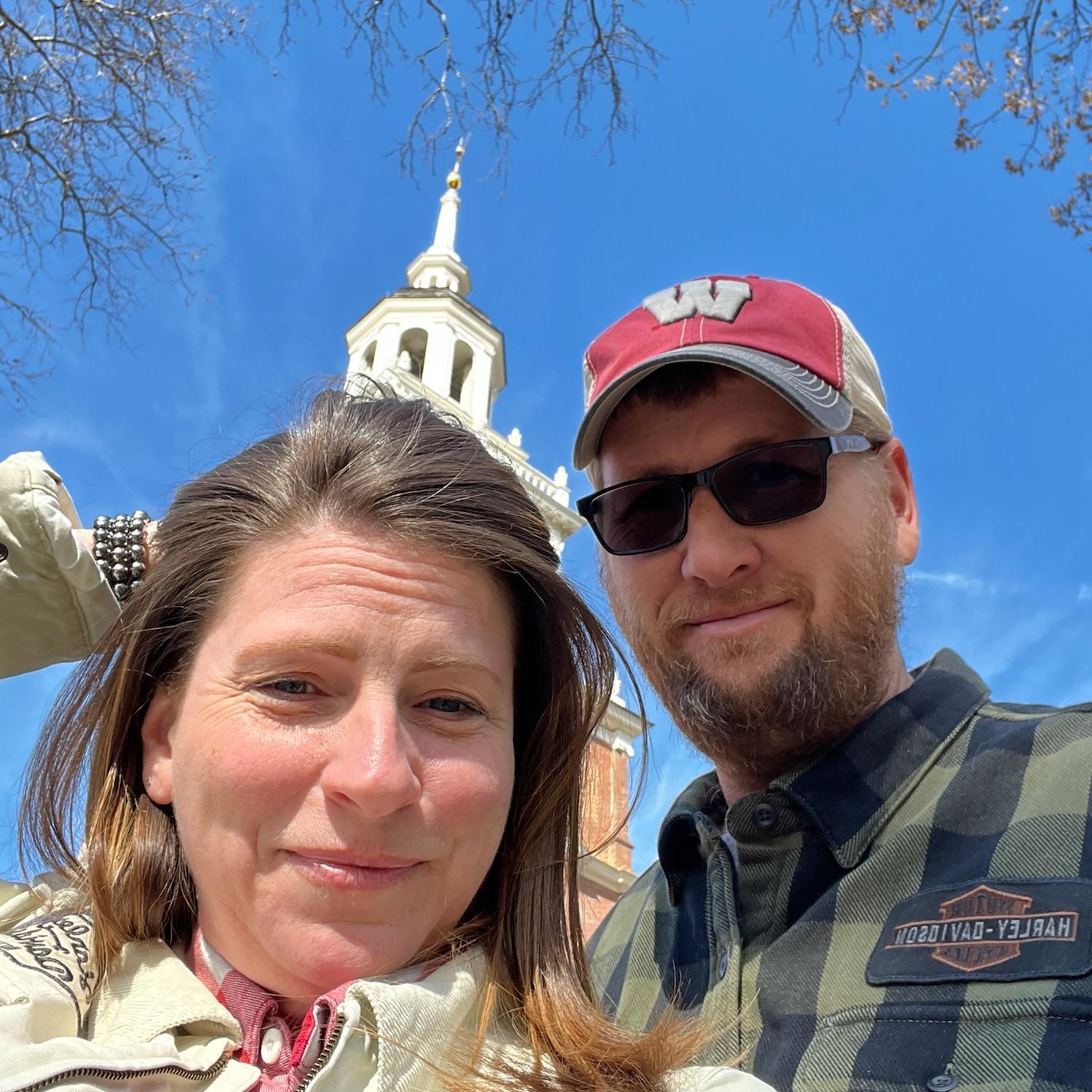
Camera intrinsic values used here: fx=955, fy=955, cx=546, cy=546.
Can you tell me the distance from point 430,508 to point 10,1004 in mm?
875

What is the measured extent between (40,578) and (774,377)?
1826 mm

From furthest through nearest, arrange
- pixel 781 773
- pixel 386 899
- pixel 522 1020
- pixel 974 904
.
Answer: pixel 781 773 < pixel 974 904 < pixel 522 1020 < pixel 386 899

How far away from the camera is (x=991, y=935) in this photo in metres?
1.83

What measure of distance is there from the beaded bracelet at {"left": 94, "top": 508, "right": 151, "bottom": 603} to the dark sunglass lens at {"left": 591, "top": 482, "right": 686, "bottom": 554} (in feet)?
4.23

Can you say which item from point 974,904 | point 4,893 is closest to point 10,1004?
point 4,893

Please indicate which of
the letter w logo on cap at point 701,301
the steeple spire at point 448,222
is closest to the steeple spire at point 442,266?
the steeple spire at point 448,222

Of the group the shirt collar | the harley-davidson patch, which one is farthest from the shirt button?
the shirt collar

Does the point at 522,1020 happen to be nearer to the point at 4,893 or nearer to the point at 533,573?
the point at 533,573

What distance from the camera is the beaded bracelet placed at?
212 cm

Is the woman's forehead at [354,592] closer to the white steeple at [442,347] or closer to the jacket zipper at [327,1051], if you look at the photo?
the jacket zipper at [327,1051]

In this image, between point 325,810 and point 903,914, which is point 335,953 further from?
point 903,914

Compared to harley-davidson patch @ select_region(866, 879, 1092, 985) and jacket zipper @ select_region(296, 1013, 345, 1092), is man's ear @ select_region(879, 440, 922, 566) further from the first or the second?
jacket zipper @ select_region(296, 1013, 345, 1092)

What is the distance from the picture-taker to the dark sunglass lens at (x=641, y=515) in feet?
8.84

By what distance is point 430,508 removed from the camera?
5.14 ft
